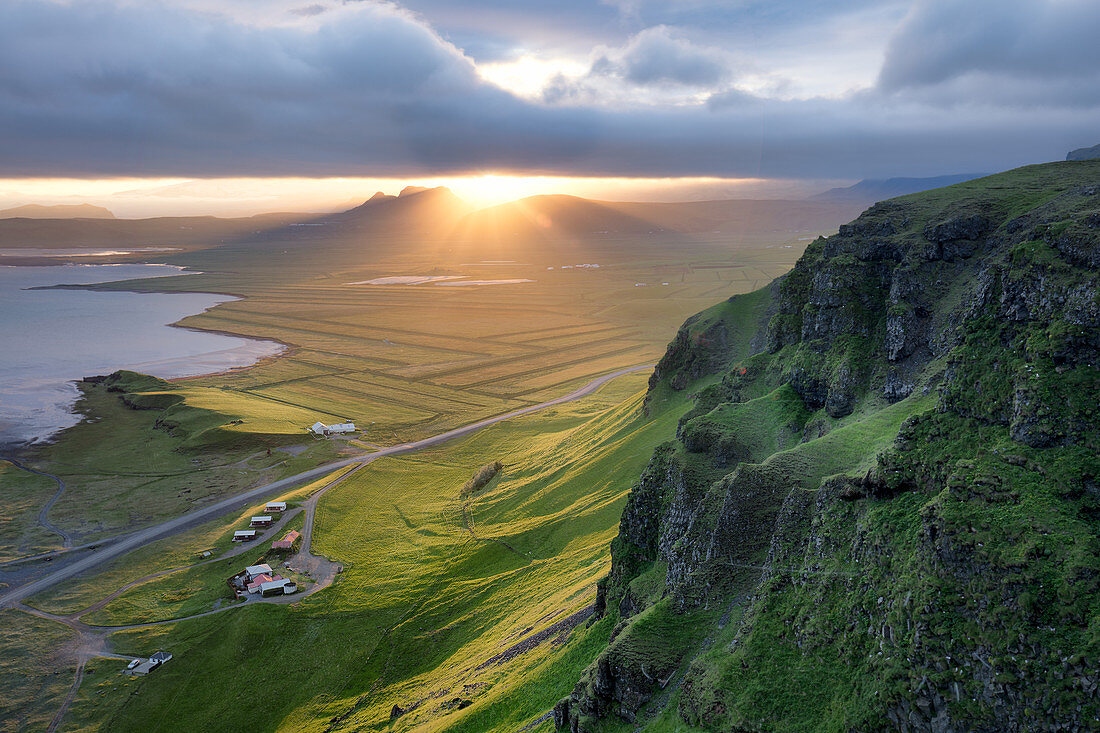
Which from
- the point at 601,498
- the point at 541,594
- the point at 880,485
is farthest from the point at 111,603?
the point at 880,485

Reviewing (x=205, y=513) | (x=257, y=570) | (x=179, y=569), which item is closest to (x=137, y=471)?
(x=205, y=513)

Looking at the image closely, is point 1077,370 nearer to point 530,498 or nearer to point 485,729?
point 485,729

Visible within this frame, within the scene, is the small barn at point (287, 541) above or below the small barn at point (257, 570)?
above

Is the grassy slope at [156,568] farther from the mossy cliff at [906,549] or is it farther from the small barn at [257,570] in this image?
the mossy cliff at [906,549]

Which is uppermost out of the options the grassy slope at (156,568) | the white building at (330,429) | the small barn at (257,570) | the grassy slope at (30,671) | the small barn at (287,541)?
the white building at (330,429)

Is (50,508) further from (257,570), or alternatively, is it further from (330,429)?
(257,570)

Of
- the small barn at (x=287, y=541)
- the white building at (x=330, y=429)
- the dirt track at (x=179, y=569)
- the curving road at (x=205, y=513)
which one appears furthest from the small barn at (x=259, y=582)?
the white building at (x=330, y=429)
